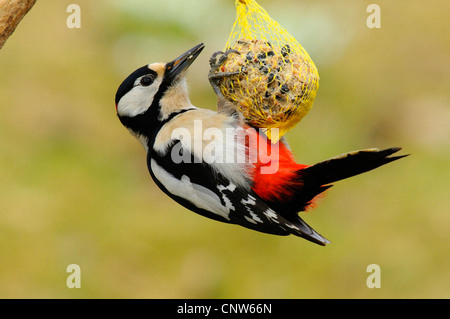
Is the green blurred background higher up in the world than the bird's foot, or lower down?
higher up

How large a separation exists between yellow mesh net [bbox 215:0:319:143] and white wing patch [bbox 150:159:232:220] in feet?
1.14

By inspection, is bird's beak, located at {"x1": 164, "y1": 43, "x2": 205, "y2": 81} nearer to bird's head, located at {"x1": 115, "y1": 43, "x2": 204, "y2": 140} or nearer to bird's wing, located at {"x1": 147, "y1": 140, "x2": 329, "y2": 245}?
bird's head, located at {"x1": 115, "y1": 43, "x2": 204, "y2": 140}

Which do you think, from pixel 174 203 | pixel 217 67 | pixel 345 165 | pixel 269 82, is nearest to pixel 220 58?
pixel 217 67

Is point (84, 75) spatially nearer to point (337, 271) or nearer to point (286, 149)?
point (337, 271)

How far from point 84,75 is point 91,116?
375 mm

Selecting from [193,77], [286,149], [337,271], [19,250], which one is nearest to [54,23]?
[193,77]

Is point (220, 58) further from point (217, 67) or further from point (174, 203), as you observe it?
point (174, 203)

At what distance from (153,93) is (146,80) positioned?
2.5 inches

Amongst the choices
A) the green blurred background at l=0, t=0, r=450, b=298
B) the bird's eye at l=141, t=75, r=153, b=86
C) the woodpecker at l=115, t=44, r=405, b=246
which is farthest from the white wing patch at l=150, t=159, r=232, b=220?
the green blurred background at l=0, t=0, r=450, b=298

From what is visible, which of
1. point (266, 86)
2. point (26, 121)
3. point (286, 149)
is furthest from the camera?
point (26, 121)

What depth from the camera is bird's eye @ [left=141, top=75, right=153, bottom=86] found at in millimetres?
2945

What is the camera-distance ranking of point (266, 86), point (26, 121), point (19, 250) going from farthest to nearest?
1. point (26, 121)
2. point (19, 250)
3. point (266, 86)

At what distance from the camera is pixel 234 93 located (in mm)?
2752

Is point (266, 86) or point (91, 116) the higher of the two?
point (91, 116)
